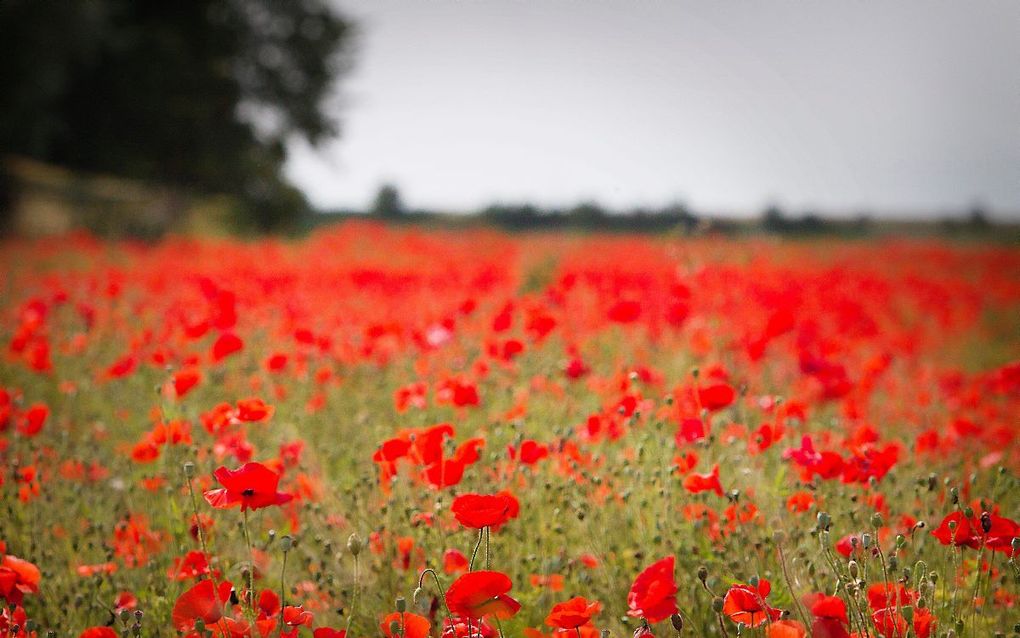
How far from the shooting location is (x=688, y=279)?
5754 mm

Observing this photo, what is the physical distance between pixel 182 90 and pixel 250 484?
18954mm

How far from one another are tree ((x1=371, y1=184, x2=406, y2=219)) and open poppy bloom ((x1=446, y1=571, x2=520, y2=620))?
57.8 feet

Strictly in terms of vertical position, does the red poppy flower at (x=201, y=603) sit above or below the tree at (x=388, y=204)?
below

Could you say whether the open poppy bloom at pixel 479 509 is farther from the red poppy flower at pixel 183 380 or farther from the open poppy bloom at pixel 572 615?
the red poppy flower at pixel 183 380

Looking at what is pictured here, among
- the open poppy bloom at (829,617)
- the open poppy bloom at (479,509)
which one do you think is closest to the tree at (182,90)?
the open poppy bloom at (479,509)

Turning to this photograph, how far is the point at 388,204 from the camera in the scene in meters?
19.2

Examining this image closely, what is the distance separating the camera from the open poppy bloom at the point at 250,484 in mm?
1520

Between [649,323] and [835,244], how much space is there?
11066mm

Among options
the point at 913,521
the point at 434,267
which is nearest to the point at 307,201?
the point at 434,267

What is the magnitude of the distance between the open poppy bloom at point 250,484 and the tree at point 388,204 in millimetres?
17353

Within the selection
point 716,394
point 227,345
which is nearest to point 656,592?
point 716,394

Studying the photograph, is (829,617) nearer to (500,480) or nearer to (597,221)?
(500,480)

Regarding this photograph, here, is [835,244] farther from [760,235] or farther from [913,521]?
[913,521]

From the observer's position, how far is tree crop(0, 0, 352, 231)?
13359 millimetres
